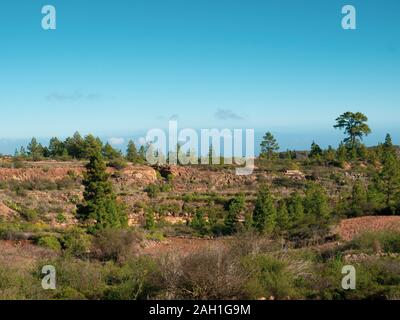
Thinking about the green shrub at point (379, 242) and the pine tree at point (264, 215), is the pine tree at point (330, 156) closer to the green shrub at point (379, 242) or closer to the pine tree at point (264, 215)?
the pine tree at point (264, 215)

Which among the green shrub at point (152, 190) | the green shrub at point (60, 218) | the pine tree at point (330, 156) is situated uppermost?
the pine tree at point (330, 156)

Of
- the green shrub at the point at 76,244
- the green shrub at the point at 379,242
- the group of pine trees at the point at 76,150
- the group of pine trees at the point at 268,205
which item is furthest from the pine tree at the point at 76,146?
the green shrub at the point at 379,242

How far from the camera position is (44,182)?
155 ft

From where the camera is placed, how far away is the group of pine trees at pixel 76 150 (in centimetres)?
6488

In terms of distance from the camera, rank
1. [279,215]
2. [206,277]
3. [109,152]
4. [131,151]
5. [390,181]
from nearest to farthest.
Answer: [206,277] → [279,215] → [390,181] → [109,152] → [131,151]

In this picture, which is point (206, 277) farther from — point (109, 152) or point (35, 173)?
point (109, 152)

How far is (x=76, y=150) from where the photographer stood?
67.4 metres

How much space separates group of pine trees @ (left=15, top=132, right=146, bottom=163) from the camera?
2554 inches

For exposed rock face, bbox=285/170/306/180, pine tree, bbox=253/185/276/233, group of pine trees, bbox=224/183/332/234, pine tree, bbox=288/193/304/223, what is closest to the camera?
group of pine trees, bbox=224/183/332/234

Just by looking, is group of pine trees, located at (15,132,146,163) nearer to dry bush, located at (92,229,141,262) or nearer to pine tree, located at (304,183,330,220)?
pine tree, located at (304,183,330,220)

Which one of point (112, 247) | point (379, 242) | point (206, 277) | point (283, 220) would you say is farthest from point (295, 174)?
point (206, 277)

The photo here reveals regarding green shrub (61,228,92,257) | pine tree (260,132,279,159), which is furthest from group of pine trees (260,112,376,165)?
green shrub (61,228,92,257)
